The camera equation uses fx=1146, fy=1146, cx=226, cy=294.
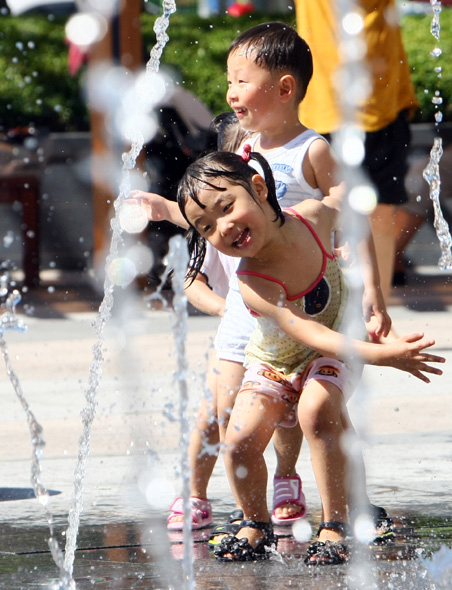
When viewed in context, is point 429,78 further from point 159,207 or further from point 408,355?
point 408,355

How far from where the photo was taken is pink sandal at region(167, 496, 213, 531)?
2.96m

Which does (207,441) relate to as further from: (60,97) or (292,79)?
(60,97)

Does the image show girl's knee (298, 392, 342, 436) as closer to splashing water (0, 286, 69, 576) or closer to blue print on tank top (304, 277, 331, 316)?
blue print on tank top (304, 277, 331, 316)

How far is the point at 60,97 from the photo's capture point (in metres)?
9.14

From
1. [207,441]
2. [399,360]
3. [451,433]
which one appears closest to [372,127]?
[451,433]

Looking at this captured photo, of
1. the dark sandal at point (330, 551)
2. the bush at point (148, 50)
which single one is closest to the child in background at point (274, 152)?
the dark sandal at point (330, 551)

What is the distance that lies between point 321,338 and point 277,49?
85cm

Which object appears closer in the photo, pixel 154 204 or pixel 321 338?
pixel 321 338

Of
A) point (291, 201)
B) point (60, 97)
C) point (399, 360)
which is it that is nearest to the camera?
point (399, 360)

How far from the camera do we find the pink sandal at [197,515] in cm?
296

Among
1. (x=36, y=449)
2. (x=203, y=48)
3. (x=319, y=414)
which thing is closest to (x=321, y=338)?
(x=319, y=414)

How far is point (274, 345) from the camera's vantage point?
2736 mm

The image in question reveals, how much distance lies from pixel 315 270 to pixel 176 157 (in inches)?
A: 172

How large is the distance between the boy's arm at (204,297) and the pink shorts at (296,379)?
1.14 ft
